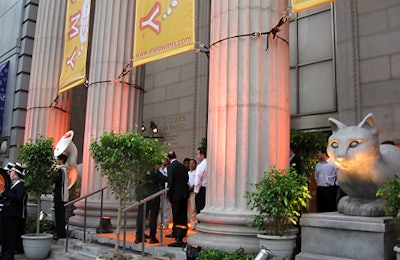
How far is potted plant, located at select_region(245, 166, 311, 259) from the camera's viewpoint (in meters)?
5.69

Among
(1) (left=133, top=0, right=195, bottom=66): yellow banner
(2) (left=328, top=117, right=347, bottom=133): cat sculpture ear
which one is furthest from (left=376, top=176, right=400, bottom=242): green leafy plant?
(1) (left=133, top=0, right=195, bottom=66): yellow banner

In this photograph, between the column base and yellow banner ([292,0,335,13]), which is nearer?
the column base

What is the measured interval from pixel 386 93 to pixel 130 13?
7.43 meters

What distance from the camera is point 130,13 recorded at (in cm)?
1158

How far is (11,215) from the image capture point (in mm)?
8492

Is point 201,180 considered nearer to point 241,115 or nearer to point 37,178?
point 241,115

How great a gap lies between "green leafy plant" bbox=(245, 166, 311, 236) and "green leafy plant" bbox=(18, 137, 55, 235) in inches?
196

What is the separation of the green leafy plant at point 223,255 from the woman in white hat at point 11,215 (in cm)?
452

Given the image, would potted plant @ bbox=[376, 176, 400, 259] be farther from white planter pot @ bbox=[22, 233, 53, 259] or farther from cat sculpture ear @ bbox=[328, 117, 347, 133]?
white planter pot @ bbox=[22, 233, 53, 259]

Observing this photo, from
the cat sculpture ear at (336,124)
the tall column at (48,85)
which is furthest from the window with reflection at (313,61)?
the tall column at (48,85)

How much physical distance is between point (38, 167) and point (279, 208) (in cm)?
548

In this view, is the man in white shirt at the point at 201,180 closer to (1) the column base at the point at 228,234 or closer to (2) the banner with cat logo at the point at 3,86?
(1) the column base at the point at 228,234

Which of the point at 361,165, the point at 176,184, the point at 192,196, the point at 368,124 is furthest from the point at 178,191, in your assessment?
the point at 368,124

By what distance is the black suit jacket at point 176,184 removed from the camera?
8359mm
